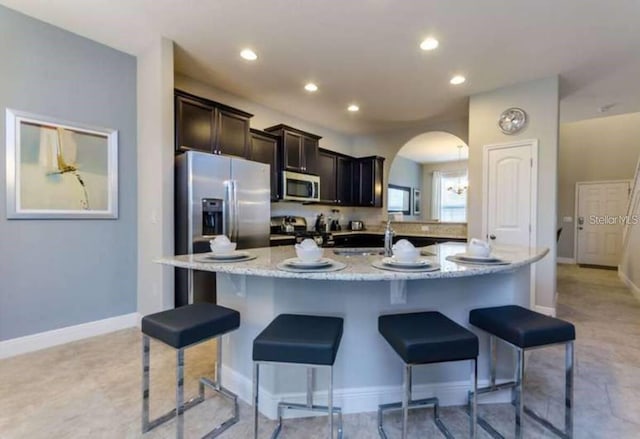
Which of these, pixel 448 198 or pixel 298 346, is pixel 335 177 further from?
pixel 448 198

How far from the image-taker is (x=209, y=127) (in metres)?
3.50

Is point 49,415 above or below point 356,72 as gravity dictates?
below

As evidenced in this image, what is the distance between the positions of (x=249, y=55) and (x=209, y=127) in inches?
34.6

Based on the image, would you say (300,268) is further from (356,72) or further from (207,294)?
(356,72)

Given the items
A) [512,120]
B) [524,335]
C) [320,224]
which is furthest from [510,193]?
[320,224]

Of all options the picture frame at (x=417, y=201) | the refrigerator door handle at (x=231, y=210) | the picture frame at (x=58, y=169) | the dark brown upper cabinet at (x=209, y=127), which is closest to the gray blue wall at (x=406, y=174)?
the picture frame at (x=417, y=201)

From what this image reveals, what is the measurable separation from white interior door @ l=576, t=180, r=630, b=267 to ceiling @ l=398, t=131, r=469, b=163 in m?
2.91

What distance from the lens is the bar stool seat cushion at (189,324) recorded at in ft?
4.90

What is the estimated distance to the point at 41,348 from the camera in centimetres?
271

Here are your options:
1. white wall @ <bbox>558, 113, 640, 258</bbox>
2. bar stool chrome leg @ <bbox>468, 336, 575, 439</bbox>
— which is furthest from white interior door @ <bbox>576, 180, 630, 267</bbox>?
bar stool chrome leg @ <bbox>468, 336, 575, 439</bbox>

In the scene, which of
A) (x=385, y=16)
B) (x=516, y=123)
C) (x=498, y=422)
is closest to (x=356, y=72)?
(x=385, y=16)

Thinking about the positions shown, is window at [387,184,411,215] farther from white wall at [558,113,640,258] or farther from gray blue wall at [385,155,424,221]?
white wall at [558,113,640,258]

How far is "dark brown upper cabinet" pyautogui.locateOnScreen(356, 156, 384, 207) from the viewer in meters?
6.01

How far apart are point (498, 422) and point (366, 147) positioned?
5.39 meters
